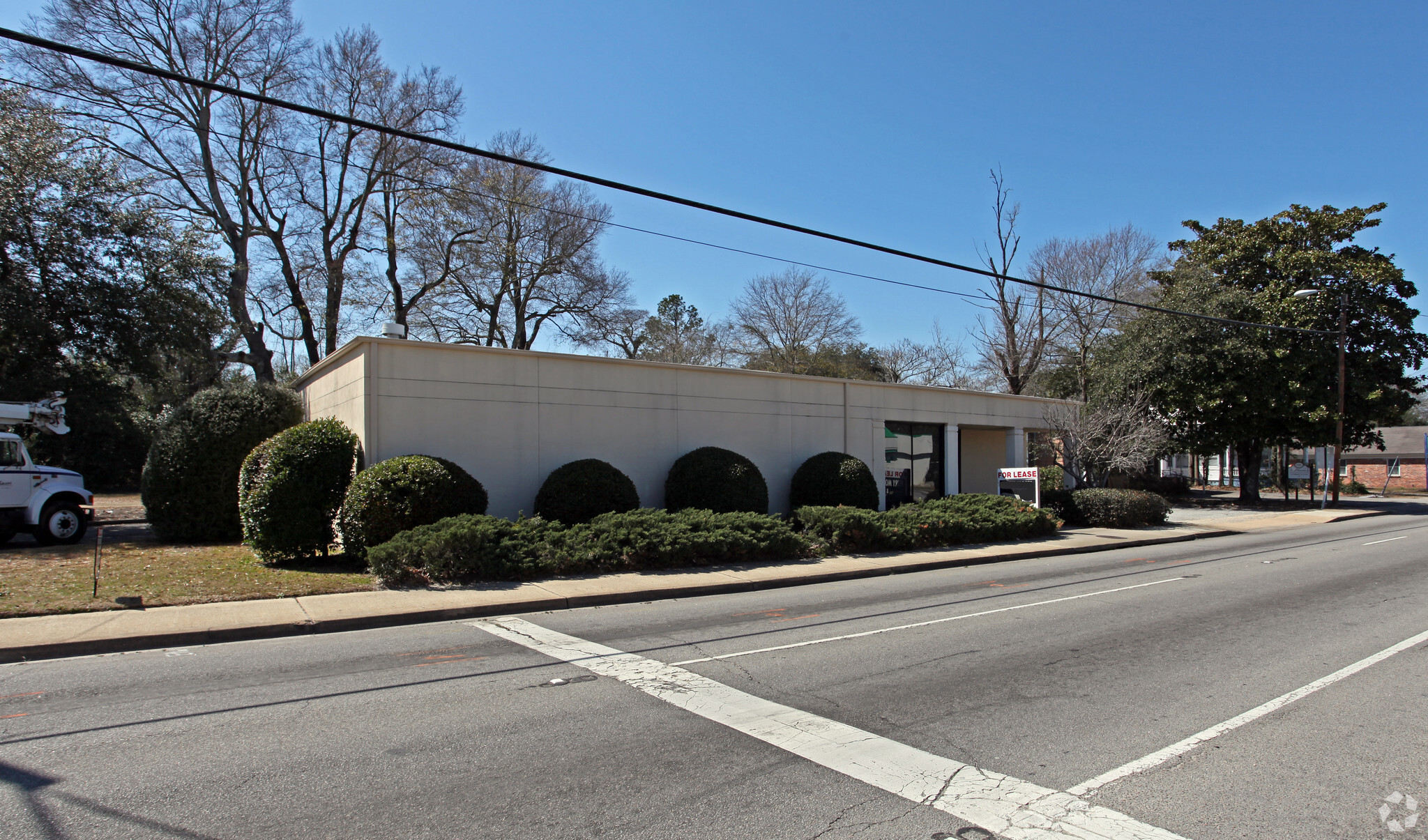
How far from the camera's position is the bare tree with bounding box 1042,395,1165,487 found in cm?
2286

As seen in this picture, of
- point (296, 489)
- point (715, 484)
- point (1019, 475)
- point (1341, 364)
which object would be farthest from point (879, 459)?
point (1341, 364)

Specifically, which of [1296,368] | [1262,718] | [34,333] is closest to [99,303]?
[34,333]

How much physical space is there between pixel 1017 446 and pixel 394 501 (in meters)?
19.5

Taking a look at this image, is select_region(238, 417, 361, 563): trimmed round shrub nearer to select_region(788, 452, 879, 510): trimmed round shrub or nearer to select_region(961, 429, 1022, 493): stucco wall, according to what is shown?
select_region(788, 452, 879, 510): trimmed round shrub

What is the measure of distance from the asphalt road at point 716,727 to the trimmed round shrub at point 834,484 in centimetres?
897

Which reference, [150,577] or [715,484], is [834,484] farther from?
[150,577]

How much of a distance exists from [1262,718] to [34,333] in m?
25.8

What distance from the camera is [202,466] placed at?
52.0 feet

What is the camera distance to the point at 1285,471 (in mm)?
38812

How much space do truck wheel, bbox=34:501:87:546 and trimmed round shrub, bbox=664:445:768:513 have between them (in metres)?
11.9

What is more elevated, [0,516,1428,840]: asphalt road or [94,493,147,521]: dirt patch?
[0,516,1428,840]: asphalt road

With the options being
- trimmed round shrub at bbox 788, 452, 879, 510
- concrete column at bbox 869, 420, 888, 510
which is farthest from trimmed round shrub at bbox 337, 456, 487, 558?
concrete column at bbox 869, 420, 888, 510

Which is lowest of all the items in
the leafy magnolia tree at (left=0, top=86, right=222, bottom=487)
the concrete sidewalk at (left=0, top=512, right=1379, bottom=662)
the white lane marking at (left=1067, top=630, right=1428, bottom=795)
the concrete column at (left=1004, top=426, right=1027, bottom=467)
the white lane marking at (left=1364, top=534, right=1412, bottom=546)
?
the white lane marking at (left=1364, top=534, right=1412, bottom=546)

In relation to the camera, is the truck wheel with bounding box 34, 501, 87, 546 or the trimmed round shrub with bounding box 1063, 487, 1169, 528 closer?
the truck wheel with bounding box 34, 501, 87, 546
